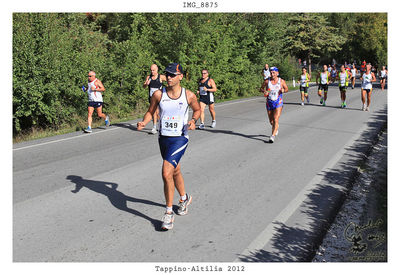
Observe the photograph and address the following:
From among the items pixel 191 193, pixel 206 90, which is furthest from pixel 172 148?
pixel 206 90

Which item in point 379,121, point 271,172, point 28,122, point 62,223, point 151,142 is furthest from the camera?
point 28,122

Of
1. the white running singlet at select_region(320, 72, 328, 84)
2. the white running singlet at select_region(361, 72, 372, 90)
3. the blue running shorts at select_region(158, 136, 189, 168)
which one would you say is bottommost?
the blue running shorts at select_region(158, 136, 189, 168)

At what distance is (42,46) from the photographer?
12727 millimetres

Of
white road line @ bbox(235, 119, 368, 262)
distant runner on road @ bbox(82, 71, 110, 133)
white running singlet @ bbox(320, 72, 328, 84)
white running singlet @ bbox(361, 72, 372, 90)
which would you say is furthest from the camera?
white running singlet @ bbox(320, 72, 328, 84)

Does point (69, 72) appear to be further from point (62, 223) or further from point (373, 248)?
point (373, 248)

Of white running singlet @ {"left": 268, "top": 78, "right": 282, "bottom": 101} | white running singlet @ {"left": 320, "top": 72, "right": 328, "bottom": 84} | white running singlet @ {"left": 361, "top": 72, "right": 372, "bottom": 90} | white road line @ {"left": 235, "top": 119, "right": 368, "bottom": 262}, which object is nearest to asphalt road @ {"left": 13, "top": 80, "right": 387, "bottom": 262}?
white road line @ {"left": 235, "top": 119, "right": 368, "bottom": 262}

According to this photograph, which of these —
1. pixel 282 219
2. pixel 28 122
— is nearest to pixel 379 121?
pixel 282 219

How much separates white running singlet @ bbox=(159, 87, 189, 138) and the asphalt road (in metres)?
1.24

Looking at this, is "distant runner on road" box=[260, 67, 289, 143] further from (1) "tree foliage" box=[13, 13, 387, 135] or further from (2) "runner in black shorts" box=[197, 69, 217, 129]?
(1) "tree foliage" box=[13, 13, 387, 135]

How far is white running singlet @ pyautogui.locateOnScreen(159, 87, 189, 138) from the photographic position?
513 cm

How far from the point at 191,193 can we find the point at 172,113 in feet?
5.79

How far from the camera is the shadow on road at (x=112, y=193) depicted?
5.54m

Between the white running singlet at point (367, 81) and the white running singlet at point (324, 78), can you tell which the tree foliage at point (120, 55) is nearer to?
the white running singlet at point (324, 78)

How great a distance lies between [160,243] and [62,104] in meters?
10.5
